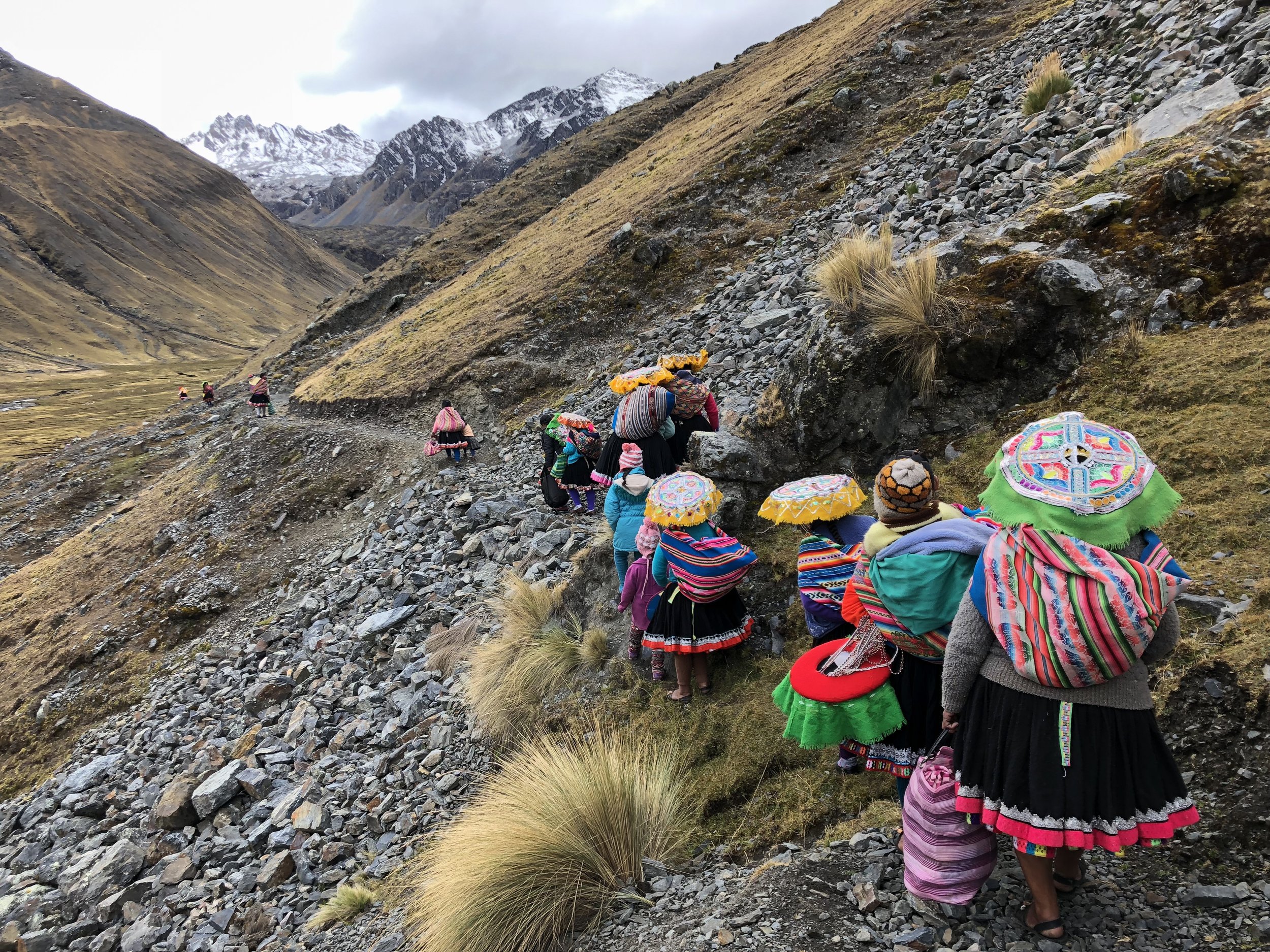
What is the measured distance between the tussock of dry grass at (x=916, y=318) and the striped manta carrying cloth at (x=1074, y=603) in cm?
397

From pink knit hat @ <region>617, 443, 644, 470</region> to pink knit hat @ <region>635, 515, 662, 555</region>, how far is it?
4.14 ft

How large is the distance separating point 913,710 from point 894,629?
1.79 ft

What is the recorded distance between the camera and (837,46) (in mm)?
28078

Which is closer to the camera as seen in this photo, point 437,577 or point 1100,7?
point 437,577

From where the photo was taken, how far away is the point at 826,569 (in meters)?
3.99

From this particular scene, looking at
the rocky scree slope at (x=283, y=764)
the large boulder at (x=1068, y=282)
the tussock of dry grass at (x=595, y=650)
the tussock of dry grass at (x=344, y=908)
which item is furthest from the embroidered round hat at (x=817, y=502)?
the tussock of dry grass at (x=344, y=908)

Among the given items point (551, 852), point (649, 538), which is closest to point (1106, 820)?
point (551, 852)

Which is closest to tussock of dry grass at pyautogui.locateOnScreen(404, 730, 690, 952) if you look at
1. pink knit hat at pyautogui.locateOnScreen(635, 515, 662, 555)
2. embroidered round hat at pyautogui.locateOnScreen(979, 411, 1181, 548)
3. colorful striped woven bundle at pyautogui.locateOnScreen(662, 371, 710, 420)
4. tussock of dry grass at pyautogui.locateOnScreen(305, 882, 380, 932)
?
tussock of dry grass at pyautogui.locateOnScreen(305, 882, 380, 932)

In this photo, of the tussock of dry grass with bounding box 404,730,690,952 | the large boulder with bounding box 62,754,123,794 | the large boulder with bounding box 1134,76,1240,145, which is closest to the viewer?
the tussock of dry grass with bounding box 404,730,690,952

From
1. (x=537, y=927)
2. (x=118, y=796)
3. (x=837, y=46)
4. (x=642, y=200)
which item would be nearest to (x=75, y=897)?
(x=118, y=796)

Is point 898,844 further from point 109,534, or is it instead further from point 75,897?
point 109,534

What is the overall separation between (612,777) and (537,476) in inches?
333

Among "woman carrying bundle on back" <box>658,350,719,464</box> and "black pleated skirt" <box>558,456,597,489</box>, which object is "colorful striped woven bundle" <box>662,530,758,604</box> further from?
"black pleated skirt" <box>558,456,597,489</box>

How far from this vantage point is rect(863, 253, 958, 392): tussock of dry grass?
19.6ft
